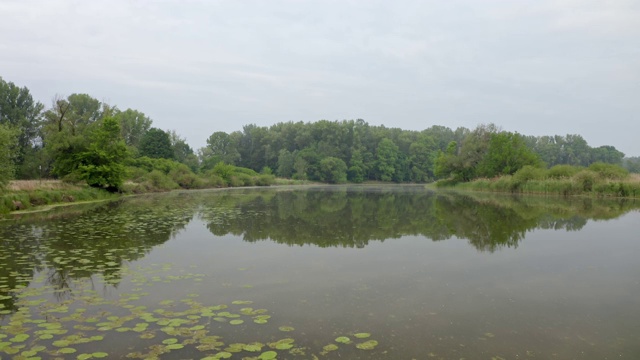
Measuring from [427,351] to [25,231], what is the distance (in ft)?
46.6

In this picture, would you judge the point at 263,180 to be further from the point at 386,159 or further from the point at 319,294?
the point at 319,294

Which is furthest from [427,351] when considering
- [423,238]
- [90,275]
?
[423,238]

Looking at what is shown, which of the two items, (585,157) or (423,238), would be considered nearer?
(423,238)

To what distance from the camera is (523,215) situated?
19.5 m

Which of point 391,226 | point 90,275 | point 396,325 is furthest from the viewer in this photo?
point 391,226

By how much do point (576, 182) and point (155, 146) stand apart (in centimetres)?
5453

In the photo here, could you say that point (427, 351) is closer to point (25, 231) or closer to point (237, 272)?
point (237, 272)

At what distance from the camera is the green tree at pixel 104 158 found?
30834 mm

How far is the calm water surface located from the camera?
496 cm

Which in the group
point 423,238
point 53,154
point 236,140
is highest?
point 236,140

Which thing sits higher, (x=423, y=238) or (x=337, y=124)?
(x=337, y=124)

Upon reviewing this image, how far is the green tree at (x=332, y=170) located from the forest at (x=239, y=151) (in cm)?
26

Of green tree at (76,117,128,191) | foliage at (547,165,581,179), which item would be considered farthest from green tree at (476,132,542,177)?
green tree at (76,117,128,191)

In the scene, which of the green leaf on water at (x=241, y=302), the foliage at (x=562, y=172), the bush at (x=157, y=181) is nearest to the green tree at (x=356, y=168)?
the bush at (x=157, y=181)
